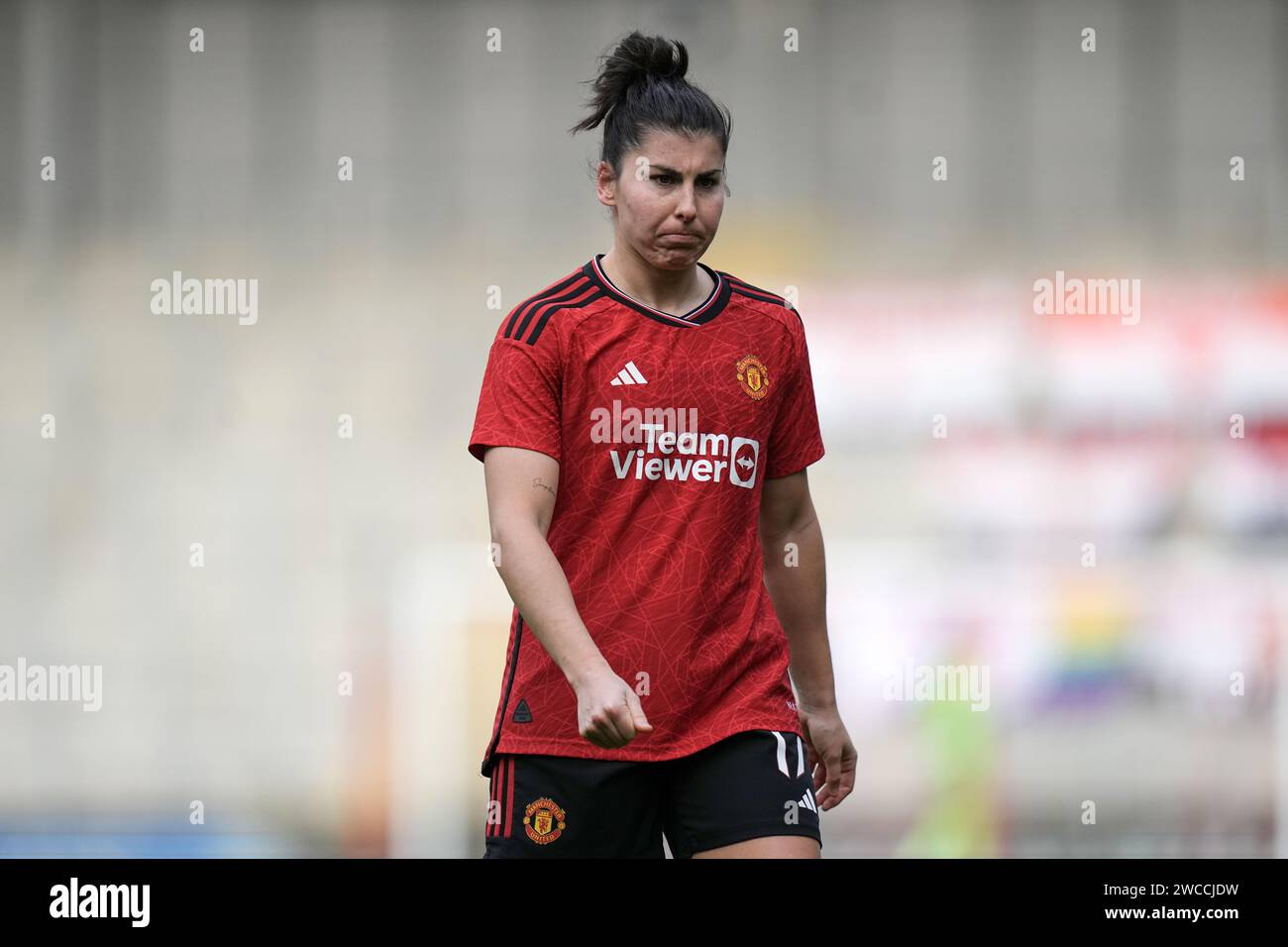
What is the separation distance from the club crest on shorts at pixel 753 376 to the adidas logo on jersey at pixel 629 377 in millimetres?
163

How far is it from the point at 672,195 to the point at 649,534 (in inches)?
19.6

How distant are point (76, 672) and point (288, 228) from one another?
5.38ft

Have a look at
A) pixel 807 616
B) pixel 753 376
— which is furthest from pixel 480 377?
pixel 753 376

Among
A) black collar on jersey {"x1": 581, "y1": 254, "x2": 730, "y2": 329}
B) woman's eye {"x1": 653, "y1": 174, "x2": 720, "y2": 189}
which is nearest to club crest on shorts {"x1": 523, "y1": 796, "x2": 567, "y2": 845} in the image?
black collar on jersey {"x1": 581, "y1": 254, "x2": 730, "y2": 329}

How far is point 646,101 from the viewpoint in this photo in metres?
2.33

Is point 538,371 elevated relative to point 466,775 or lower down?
elevated

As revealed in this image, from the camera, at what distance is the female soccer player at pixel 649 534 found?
2.24 m

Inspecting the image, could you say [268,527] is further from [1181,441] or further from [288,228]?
[1181,441]

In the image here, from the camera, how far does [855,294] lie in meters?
5.23

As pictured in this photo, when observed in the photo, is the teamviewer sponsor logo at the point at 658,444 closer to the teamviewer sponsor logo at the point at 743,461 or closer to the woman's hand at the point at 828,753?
the teamviewer sponsor logo at the point at 743,461

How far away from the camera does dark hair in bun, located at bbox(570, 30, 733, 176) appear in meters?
2.29

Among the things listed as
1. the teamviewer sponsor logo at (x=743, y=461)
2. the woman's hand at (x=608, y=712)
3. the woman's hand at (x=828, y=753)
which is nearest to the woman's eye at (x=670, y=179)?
the teamviewer sponsor logo at (x=743, y=461)
